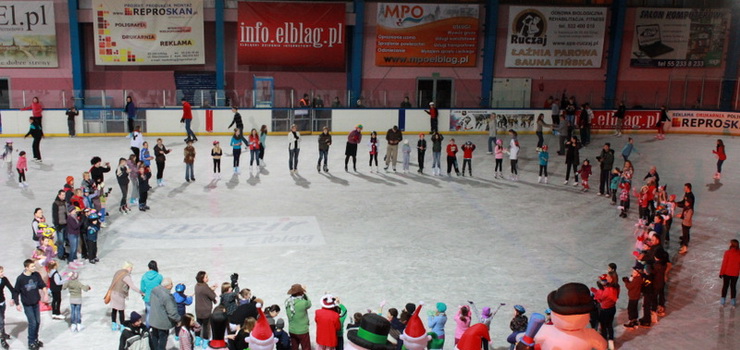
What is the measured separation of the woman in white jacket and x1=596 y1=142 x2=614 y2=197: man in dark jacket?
9260mm

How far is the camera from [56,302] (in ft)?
38.1

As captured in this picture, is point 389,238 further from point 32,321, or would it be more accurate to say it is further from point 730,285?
point 32,321

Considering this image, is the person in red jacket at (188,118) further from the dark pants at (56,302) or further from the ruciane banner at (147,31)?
the dark pants at (56,302)

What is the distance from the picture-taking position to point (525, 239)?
56.0 ft

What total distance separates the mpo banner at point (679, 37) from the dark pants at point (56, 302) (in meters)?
32.2

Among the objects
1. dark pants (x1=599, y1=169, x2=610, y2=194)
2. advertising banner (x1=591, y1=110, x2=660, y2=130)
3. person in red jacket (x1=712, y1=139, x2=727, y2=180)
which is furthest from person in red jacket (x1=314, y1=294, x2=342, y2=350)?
advertising banner (x1=591, y1=110, x2=660, y2=130)

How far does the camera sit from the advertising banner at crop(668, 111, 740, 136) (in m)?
32.4

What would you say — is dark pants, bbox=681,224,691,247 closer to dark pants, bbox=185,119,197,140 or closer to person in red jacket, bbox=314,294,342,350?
person in red jacket, bbox=314,294,342,350

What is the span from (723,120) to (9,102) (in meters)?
31.8

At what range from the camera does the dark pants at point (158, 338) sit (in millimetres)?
10169

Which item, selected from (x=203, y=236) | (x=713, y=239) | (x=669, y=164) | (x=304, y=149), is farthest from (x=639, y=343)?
(x=304, y=149)

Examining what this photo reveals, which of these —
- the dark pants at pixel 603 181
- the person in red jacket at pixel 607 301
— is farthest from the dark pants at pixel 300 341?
the dark pants at pixel 603 181

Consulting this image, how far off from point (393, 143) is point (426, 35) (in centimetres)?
1228

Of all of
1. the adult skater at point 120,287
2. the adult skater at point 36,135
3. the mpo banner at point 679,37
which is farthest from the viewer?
the mpo banner at point 679,37
